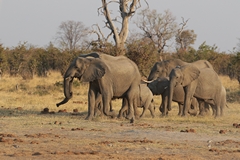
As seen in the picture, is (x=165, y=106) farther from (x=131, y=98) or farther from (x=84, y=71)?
(x=84, y=71)

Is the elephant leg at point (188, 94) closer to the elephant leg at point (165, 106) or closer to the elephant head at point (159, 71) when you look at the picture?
the elephant leg at point (165, 106)

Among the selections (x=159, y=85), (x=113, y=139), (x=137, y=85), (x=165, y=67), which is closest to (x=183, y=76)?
(x=159, y=85)

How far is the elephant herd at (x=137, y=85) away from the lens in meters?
15.8

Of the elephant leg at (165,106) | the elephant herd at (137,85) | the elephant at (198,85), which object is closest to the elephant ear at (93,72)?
the elephant herd at (137,85)

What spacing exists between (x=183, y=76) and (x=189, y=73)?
28 cm

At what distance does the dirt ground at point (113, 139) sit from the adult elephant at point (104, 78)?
634mm

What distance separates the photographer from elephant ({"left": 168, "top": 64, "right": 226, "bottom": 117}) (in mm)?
17516

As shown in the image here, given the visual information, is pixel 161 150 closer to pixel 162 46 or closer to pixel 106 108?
pixel 106 108

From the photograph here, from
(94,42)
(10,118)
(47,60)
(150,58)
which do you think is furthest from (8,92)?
(47,60)

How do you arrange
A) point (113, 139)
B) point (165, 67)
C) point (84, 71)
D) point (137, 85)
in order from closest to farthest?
point (113, 139) → point (84, 71) → point (137, 85) → point (165, 67)

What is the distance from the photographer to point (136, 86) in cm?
1680

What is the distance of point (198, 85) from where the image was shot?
1825 cm

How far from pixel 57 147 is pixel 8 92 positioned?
54.9ft

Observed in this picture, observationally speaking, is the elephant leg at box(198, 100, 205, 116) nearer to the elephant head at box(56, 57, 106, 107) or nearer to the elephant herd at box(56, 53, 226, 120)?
the elephant herd at box(56, 53, 226, 120)
